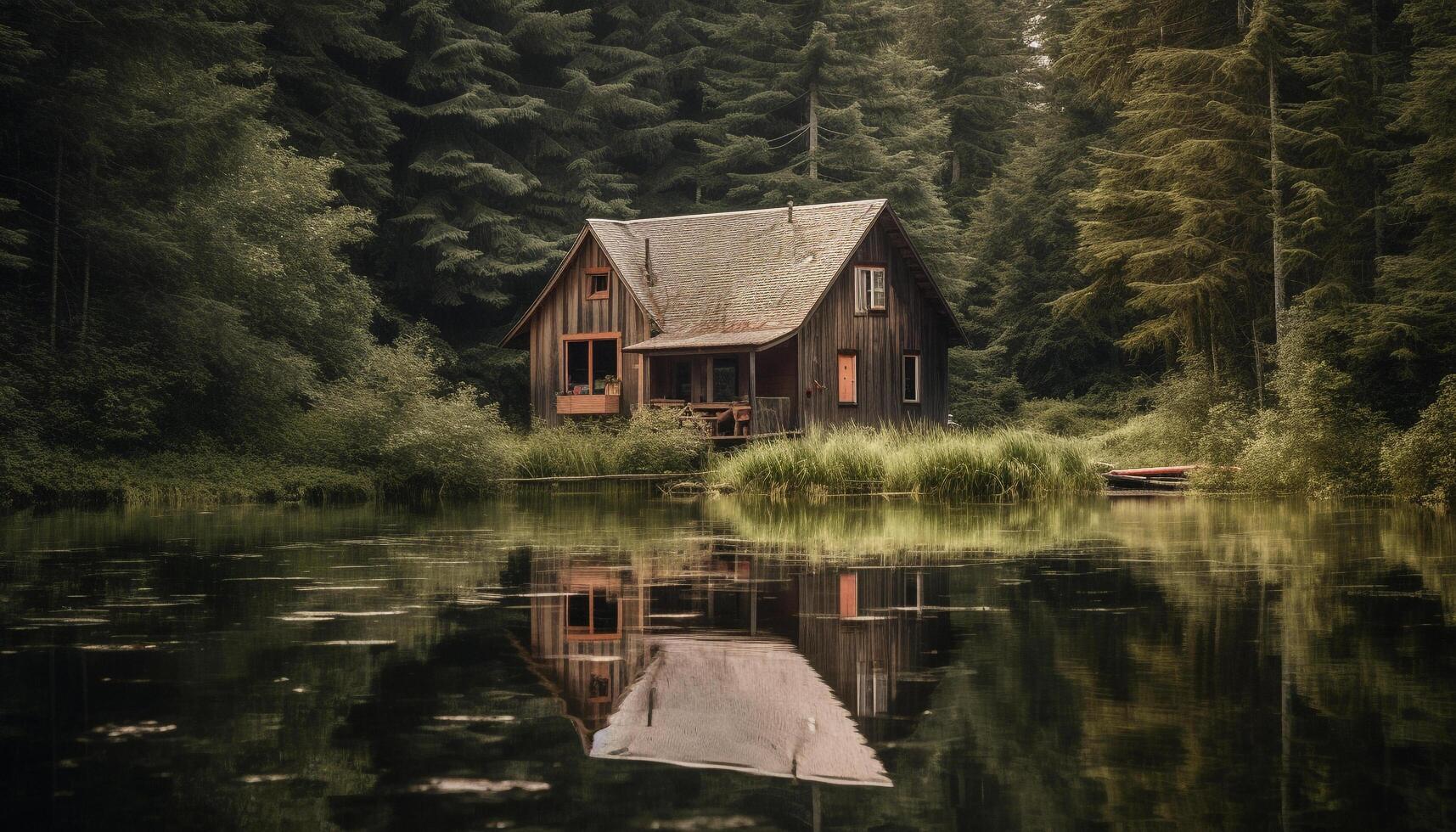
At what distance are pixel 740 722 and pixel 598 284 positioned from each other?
37.0 meters

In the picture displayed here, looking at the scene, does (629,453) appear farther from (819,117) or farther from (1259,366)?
(819,117)

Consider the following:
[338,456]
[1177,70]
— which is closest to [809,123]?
[1177,70]

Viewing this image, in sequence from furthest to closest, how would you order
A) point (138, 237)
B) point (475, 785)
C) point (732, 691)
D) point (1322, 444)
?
point (138, 237) → point (1322, 444) → point (732, 691) → point (475, 785)

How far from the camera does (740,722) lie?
6043 millimetres

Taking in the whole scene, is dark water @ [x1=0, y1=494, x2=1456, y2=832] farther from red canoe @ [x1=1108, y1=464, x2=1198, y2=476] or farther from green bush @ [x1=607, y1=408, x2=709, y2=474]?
green bush @ [x1=607, y1=408, x2=709, y2=474]

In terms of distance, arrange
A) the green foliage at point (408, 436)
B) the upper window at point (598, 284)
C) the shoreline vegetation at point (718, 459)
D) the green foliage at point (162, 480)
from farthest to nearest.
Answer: the upper window at point (598, 284), the green foliage at point (408, 436), the shoreline vegetation at point (718, 459), the green foliage at point (162, 480)

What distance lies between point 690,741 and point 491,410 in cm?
2575

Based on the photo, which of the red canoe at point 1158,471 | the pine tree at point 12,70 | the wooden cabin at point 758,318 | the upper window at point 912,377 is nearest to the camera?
the pine tree at point 12,70

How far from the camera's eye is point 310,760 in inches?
217

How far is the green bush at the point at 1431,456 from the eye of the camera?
72.3ft

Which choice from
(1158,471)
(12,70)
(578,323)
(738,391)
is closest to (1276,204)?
(1158,471)

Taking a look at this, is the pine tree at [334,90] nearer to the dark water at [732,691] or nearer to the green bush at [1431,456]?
the green bush at [1431,456]

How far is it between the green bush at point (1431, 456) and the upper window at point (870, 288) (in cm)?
1944

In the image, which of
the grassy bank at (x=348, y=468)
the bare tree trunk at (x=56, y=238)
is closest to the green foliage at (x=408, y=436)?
the grassy bank at (x=348, y=468)
